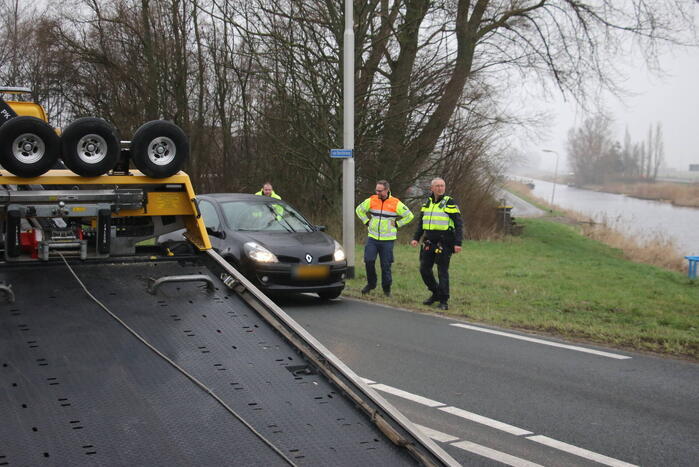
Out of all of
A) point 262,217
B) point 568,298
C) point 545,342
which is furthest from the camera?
point 568,298

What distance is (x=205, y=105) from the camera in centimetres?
3039

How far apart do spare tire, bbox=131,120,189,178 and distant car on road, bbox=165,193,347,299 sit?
17.2 feet

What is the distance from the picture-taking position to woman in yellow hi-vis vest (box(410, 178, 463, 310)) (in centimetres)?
1035

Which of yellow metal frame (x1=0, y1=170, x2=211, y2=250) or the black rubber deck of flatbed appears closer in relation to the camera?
the black rubber deck of flatbed

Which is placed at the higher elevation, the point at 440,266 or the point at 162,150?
the point at 162,150

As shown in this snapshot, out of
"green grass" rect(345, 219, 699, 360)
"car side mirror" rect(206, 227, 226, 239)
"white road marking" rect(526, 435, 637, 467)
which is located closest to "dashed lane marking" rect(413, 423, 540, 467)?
"white road marking" rect(526, 435, 637, 467)

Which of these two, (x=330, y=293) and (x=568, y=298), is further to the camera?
(x=568, y=298)

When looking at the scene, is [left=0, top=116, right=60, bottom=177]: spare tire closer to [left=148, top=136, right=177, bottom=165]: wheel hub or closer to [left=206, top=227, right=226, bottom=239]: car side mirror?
[left=148, top=136, right=177, bottom=165]: wheel hub

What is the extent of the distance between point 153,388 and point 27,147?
1.97 m

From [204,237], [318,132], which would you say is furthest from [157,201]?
[318,132]

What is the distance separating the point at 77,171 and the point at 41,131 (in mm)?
322

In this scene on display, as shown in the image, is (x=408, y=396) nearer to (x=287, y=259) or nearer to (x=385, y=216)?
(x=287, y=259)

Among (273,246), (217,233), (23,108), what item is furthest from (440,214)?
(23,108)

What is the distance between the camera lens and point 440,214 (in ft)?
34.0
